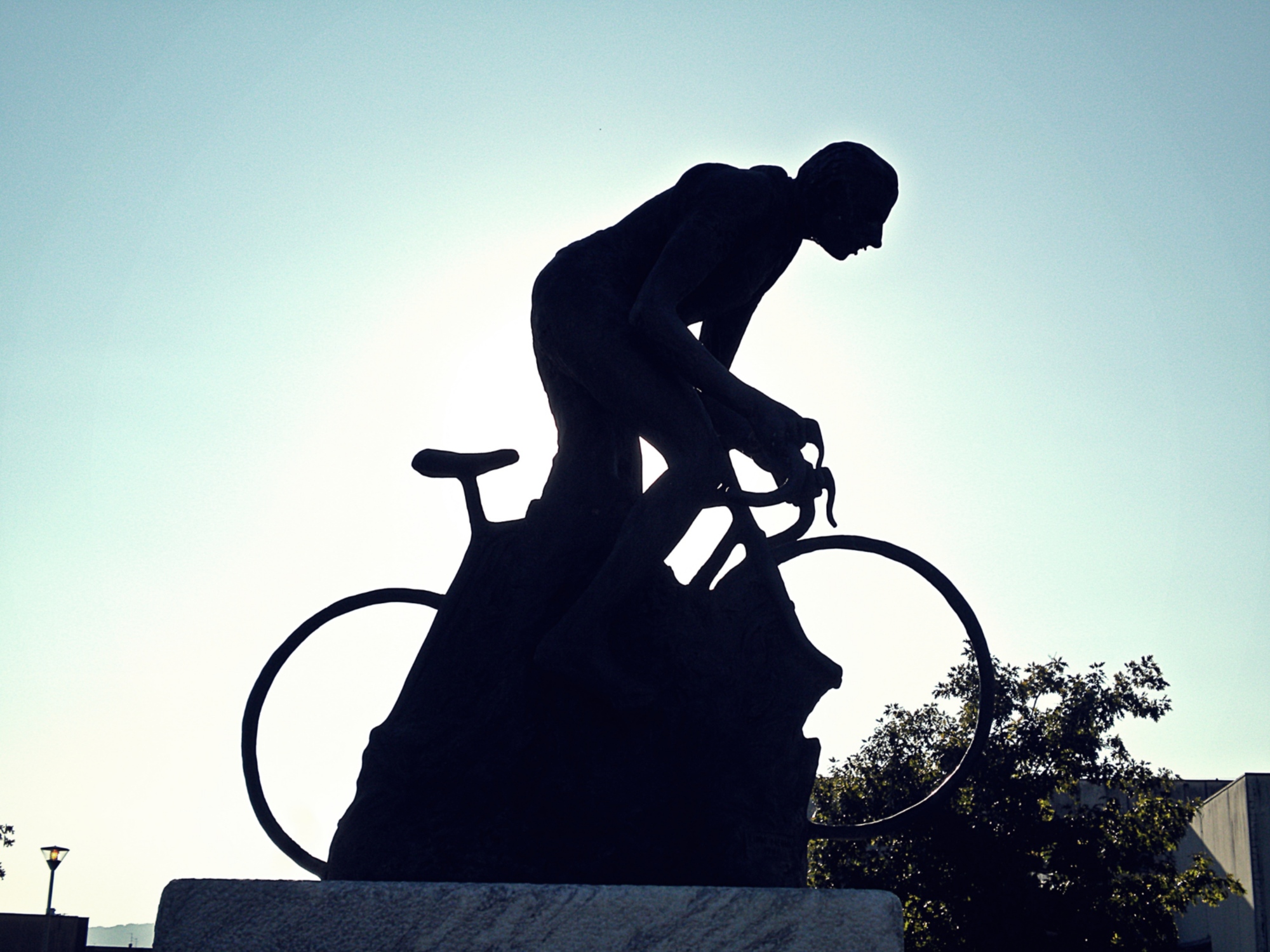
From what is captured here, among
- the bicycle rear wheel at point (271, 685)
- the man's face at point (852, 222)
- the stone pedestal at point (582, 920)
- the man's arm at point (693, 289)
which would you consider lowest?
the stone pedestal at point (582, 920)

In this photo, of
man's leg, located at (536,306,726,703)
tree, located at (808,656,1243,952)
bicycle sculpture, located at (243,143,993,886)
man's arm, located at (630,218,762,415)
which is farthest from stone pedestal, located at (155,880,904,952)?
tree, located at (808,656,1243,952)

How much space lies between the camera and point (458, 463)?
4.73 meters

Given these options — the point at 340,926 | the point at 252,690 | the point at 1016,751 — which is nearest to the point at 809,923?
the point at 340,926

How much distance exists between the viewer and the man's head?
4.57 m

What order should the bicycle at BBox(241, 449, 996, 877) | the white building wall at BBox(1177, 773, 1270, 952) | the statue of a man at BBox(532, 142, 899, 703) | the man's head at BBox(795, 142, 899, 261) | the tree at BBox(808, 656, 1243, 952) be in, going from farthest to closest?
the white building wall at BBox(1177, 773, 1270, 952)
the tree at BBox(808, 656, 1243, 952)
the man's head at BBox(795, 142, 899, 261)
the bicycle at BBox(241, 449, 996, 877)
the statue of a man at BBox(532, 142, 899, 703)

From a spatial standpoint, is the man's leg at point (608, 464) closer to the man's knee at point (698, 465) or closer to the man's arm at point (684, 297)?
the man's knee at point (698, 465)

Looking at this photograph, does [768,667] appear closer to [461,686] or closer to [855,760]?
[461,686]

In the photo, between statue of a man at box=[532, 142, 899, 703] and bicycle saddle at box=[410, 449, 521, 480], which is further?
bicycle saddle at box=[410, 449, 521, 480]

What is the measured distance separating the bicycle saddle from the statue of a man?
0.88ft

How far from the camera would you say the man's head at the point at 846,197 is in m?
4.57

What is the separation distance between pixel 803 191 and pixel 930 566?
148 centimetres

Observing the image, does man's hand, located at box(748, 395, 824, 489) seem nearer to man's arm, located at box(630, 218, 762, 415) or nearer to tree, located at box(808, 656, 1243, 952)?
man's arm, located at box(630, 218, 762, 415)

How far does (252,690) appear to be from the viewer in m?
4.66

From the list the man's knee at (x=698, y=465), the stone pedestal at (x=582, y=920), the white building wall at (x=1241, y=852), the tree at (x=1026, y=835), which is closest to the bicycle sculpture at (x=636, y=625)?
the man's knee at (x=698, y=465)
